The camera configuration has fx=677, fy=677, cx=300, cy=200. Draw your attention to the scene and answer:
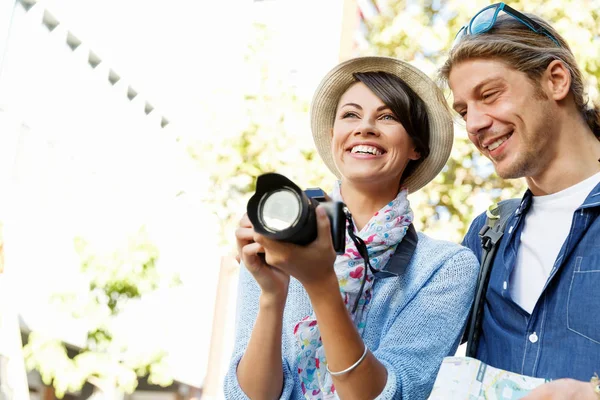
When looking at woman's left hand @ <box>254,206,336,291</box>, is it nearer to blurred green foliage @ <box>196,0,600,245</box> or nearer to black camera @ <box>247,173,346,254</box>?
black camera @ <box>247,173,346,254</box>

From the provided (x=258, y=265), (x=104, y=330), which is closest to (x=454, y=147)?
(x=258, y=265)

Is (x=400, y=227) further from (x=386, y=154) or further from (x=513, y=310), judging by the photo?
(x=513, y=310)

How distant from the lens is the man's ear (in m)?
2.43

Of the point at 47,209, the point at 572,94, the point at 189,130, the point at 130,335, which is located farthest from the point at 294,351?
the point at 47,209

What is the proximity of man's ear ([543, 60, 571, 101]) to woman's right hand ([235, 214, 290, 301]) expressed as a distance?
4.19 feet

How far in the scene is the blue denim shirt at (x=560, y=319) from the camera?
195 cm

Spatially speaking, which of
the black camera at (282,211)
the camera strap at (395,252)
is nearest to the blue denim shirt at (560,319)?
the camera strap at (395,252)

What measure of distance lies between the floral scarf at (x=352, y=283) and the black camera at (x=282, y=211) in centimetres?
53

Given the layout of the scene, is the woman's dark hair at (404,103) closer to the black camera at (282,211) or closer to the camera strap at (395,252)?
the camera strap at (395,252)

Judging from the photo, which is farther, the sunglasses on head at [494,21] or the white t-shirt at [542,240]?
the sunglasses on head at [494,21]

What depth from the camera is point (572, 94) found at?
2490 mm

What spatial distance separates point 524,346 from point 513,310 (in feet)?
0.47

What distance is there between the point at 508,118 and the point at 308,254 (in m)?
1.14

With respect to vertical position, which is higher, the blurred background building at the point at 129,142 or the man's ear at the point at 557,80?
the blurred background building at the point at 129,142
